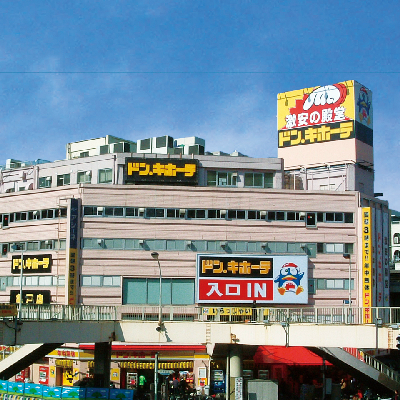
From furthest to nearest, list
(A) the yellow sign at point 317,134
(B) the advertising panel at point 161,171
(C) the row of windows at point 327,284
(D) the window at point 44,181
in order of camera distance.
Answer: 1. (A) the yellow sign at point 317,134
2. (D) the window at point 44,181
3. (B) the advertising panel at point 161,171
4. (C) the row of windows at point 327,284

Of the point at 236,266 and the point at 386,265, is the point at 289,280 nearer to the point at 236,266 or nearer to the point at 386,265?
the point at 236,266

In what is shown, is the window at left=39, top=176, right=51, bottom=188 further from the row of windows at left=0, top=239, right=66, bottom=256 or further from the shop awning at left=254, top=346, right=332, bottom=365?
the shop awning at left=254, top=346, right=332, bottom=365

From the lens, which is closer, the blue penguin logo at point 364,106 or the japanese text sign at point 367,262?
the japanese text sign at point 367,262

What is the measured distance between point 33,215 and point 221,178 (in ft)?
68.3

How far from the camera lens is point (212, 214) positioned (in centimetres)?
6750

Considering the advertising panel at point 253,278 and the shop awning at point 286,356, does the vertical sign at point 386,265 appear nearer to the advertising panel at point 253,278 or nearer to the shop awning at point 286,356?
the advertising panel at point 253,278

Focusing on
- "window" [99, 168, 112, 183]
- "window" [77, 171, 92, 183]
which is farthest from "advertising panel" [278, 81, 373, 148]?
"window" [77, 171, 92, 183]

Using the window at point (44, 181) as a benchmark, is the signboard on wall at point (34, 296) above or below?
below

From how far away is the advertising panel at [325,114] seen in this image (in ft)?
279

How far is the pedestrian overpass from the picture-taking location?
45.2 meters

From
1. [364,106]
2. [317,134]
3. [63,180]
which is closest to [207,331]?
[63,180]

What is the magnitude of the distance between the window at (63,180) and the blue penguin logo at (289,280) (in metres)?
25.8

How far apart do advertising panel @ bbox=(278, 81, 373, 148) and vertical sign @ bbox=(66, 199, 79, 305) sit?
37.5m

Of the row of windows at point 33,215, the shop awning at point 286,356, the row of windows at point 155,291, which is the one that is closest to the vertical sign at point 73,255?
the row of windows at point 33,215
